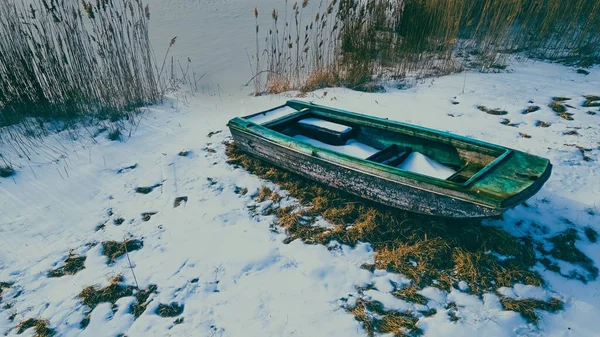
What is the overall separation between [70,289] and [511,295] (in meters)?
2.89

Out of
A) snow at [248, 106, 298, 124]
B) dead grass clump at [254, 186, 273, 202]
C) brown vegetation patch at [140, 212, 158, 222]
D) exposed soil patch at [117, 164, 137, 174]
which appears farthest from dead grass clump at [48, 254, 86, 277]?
snow at [248, 106, 298, 124]

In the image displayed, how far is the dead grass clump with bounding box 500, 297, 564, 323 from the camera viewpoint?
2082 millimetres

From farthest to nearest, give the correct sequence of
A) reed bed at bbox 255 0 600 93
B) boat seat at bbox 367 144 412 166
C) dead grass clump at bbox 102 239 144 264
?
reed bed at bbox 255 0 600 93 → boat seat at bbox 367 144 412 166 → dead grass clump at bbox 102 239 144 264

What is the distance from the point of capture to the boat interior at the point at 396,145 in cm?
281

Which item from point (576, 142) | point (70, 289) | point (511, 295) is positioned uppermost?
point (576, 142)

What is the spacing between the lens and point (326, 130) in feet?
11.5

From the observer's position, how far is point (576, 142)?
11.7ft

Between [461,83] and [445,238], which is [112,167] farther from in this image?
[461,83]

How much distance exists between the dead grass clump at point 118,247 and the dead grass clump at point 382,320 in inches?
68.2

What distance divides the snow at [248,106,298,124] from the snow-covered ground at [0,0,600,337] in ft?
1.84

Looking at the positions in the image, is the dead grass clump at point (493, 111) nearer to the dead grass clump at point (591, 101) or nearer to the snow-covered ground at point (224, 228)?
the snow-covered ground at point (224, 228)

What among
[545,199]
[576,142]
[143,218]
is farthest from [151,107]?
[576,142]

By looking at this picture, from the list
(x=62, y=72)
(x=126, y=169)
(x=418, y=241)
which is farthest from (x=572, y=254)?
(x=62, y=72)

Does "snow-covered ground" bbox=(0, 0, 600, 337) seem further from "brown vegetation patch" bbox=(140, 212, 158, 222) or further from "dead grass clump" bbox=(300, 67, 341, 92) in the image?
"dead grass clump" bbox=(300, 67, 341, 92)
